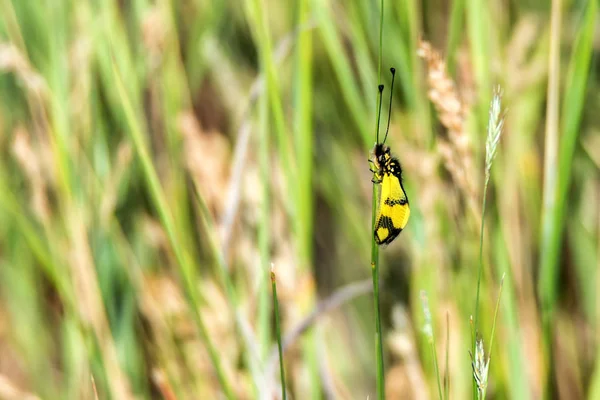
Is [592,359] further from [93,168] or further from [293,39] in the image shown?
[93,168]

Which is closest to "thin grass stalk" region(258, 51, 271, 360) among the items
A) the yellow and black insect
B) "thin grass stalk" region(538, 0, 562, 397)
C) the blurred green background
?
the blurred green background

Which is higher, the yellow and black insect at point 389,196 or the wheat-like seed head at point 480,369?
the yellow and black insect at point 389,196

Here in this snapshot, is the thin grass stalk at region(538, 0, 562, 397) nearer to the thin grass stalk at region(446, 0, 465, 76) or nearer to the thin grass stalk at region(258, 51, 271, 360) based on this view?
the thin grass stalk at region(446, 0, 465, 76)

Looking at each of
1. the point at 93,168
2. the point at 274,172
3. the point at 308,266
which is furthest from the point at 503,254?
the point at 93,168

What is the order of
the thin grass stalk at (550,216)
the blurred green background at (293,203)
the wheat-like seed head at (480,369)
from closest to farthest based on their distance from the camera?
the wheat-like seed head at (480,369)
the thin grass stalk at (550,216)
the blurred green background at (293,203)

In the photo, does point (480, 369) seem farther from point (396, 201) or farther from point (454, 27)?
point (454, 27)

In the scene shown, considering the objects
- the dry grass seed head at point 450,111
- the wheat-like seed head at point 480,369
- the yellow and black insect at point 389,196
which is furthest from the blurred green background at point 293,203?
the wheat-like seed head at point 480,369

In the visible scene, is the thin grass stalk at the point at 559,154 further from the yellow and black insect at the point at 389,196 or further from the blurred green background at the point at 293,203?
the yellow and black insect at the point at 389,196

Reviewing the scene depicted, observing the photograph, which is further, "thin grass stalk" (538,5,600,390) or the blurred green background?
the blurred green background

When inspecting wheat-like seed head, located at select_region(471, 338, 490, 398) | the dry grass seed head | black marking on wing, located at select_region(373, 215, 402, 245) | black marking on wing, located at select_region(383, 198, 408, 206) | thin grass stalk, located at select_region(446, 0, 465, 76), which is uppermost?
thin grass stalk, located at select_region(446, 0, 465, 76)

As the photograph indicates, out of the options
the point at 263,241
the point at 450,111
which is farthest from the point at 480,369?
the point at 263,241

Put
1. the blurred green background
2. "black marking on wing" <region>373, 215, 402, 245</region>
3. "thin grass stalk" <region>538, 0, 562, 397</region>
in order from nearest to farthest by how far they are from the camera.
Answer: "black marking on wing" <region>373, 215, 402, 245</region>
"thin grass stalk" <region>538, 0, 562, 397</region>
the blurred green background
